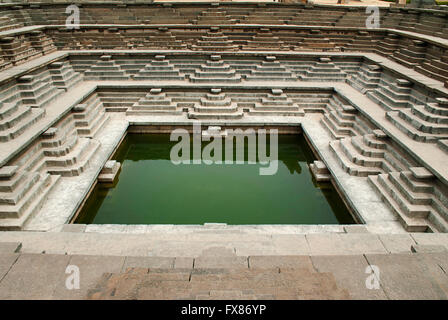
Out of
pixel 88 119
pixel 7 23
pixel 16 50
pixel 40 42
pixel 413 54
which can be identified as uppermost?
pixel 7 23

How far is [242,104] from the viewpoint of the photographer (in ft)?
35.6

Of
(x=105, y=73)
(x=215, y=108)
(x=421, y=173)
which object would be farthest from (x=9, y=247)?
(x=105, y=73)

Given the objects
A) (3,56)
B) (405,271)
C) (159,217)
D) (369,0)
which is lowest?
(159,217)

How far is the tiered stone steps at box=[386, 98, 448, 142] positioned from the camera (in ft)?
22.9

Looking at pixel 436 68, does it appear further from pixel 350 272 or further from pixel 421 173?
pixel 350 272

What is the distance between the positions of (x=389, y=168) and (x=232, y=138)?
4340 mm

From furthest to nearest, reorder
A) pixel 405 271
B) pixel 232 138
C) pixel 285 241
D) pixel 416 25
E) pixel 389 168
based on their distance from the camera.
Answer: pixel 416 25, pixel 232 138, pixel 389 168, pixel 285 241, pixel 405 271

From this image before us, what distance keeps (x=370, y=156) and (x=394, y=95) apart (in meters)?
2.99

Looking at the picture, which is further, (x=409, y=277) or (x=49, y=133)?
(x=49, y=133)

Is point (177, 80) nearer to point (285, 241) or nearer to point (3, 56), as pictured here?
point (3, 56)

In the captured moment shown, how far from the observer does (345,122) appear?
30.1ft

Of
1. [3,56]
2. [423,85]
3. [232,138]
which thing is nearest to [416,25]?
[423,85]

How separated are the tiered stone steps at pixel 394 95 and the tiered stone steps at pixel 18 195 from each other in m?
8.95

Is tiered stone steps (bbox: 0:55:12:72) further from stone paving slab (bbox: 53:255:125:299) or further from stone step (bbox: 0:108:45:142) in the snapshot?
stone paving slab (bbox: 53:255:125:299)
